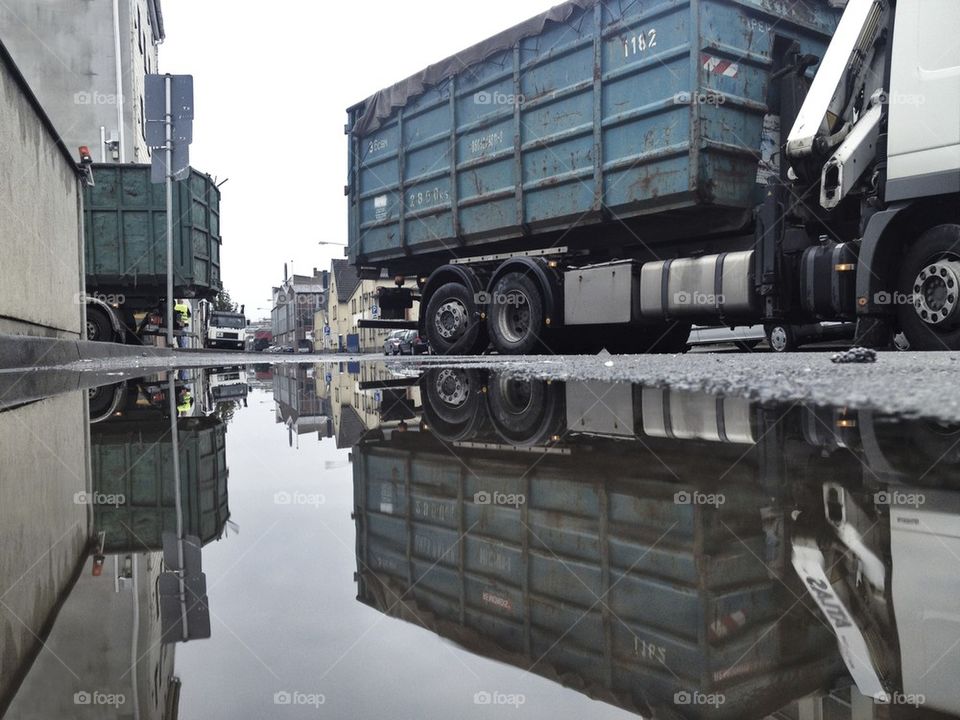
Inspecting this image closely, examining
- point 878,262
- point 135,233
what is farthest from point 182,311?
point 878,262

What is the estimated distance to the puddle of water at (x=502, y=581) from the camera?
2.89ft

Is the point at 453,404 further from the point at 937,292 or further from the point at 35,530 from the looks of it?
the point at 937,292

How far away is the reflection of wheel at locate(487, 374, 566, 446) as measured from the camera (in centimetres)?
276

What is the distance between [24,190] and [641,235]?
6.47 metres

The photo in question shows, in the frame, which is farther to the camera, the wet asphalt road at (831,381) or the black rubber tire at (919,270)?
the black rubber tire at (919,270)

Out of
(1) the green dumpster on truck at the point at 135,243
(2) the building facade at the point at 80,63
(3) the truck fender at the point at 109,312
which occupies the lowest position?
(3) the truck fender at the point at 109,312

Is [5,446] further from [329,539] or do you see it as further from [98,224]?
[98,224]

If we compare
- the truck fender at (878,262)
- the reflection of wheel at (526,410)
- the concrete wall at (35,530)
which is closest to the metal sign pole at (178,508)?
the concrete wall at (35,530)

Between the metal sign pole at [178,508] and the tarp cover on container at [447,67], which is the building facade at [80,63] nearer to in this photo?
the tarp cover on container at [447,67]

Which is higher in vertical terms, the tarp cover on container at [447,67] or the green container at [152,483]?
the tarp cover on container at [447,67]

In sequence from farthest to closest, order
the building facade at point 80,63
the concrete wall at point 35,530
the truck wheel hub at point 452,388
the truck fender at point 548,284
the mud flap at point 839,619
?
the building facade at point 80,63 < the truck fender at point 548,284 < the truck wheel hub at point 452,388 < the concrete wall at point 35,530 < the mud flap at point 839,619

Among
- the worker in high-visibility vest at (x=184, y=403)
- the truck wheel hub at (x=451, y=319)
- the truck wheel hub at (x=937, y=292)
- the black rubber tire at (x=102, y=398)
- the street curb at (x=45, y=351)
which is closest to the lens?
the black rubber tire at (x=102, y=398)

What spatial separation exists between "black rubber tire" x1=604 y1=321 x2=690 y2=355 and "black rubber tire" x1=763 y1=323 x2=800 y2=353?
1.45m

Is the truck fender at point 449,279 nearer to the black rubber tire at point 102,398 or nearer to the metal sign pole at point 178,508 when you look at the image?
the black rubber tire at point 102,398
